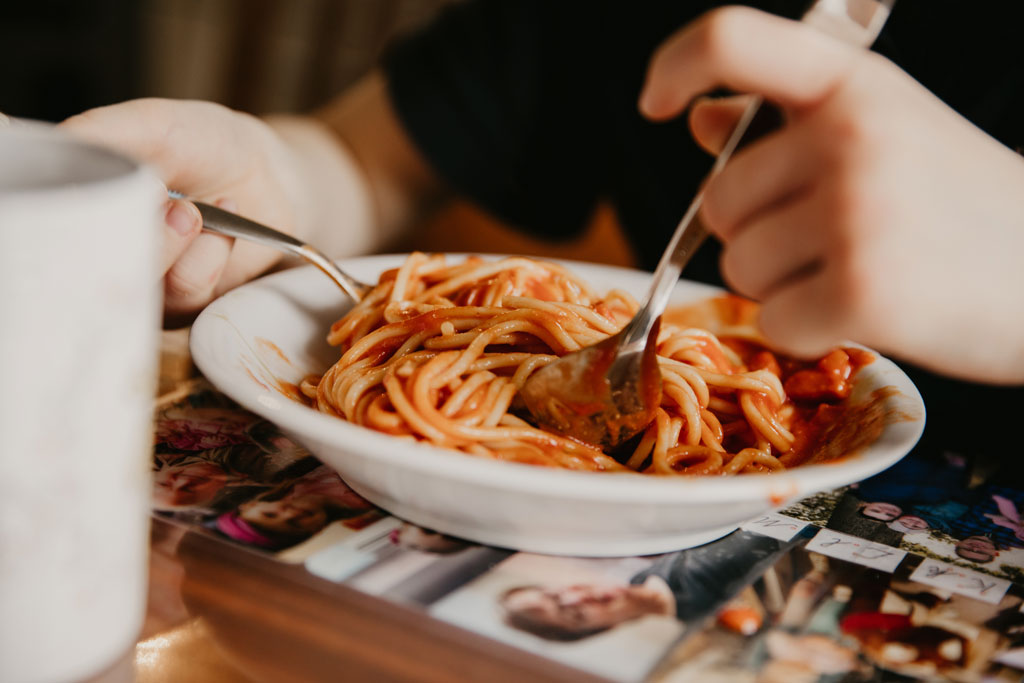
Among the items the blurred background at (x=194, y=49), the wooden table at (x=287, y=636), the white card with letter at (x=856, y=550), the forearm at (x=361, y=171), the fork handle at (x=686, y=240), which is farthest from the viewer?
the blurred background at (x=194, y=49)

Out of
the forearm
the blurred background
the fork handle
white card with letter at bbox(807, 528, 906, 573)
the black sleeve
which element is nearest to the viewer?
the fork handle

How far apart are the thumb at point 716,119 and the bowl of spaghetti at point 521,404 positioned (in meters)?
0.23

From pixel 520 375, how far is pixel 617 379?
0.37 feet

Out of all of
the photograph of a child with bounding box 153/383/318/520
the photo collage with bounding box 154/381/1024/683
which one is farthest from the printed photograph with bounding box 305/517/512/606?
the photograph of a child with bounding box 153/383/318/520

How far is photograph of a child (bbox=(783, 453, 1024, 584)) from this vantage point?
0.86m

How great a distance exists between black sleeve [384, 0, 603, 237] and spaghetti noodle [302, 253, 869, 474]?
0.88 metres

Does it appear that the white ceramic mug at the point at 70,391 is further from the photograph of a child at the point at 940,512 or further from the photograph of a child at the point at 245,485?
the photograph of a child at the point at 940,512

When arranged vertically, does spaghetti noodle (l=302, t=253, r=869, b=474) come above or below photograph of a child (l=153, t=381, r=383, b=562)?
above

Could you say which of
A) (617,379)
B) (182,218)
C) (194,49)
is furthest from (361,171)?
(194,49)

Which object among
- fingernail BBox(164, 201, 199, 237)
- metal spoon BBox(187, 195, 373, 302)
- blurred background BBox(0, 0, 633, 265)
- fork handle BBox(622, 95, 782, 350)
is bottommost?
blurred background BBox(0, 0, 633, 265)

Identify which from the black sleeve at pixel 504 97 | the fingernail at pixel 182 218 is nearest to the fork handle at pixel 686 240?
the fingernail at pixel 182 218

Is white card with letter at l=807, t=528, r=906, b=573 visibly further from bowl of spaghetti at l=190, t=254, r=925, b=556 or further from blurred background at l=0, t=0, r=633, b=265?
blurred background at l=0, t=0, r=633, b=265

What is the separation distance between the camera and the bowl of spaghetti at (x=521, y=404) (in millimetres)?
632

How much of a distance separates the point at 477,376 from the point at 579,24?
1.33 metres
